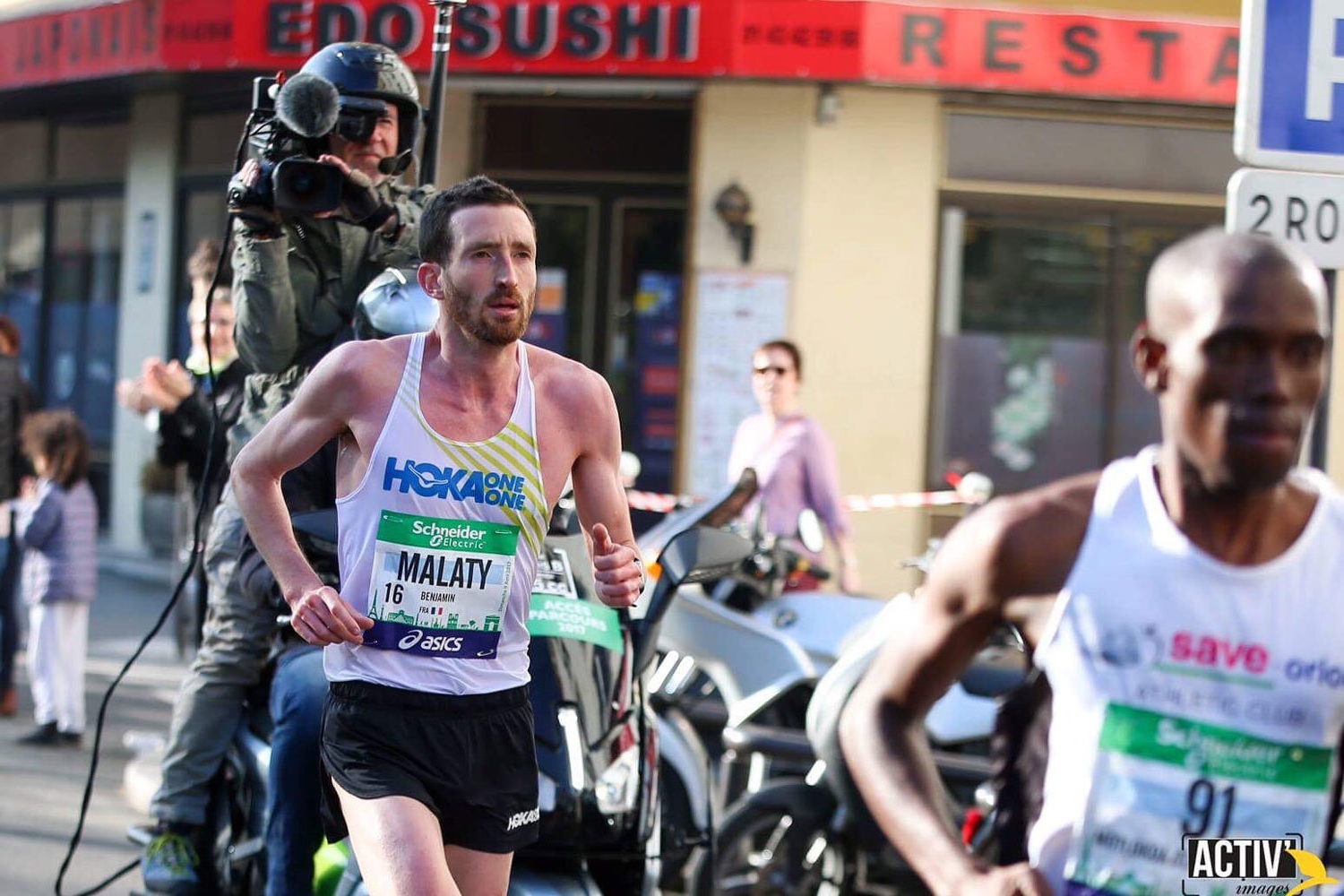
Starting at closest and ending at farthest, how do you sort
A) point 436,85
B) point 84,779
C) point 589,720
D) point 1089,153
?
point 589,720, point 436,85, point 84,779, point 1089,153

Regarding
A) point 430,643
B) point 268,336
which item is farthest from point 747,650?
point 430,643

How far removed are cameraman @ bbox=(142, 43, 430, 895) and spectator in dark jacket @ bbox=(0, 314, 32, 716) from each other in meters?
5.14

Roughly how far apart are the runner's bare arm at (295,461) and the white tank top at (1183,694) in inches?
67.4

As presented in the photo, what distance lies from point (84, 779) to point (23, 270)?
11459 mm

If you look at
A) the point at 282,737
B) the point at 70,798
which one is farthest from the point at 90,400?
the point at 282,737

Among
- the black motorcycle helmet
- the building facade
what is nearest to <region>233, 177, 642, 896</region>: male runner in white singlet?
the black motorcycle helmet

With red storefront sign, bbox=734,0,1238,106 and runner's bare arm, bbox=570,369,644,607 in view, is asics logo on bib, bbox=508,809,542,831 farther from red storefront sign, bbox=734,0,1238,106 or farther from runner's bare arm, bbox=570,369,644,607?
red storefront sign, bbox=734,0,1238,106

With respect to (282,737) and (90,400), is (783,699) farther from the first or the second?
(90,400)

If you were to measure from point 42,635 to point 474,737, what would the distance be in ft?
20.4

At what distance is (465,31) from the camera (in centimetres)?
1337

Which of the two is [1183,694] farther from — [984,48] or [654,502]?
[984,48]

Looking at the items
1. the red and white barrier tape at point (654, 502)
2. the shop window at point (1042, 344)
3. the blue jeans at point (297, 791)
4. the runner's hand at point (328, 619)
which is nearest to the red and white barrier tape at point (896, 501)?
the shop window at point (1042, 344)

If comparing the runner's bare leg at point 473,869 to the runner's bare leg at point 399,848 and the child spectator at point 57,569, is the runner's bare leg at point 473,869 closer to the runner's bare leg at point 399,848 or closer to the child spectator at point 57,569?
the runner's bare leg at point 399,848

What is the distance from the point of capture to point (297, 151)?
197 inches
